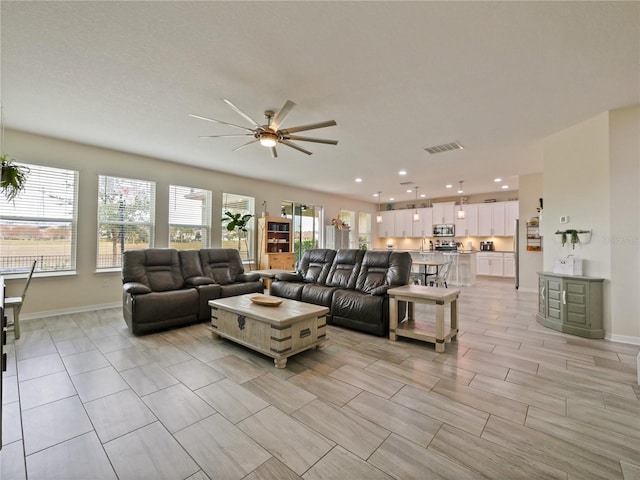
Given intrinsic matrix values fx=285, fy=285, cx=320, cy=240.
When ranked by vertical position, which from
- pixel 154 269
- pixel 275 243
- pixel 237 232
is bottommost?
pixel 154 269

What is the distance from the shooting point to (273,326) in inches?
108

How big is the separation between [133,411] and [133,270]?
267 centimetres

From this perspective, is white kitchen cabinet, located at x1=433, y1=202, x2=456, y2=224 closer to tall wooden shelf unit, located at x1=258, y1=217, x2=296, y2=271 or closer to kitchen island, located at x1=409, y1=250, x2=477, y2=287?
kitchen island, located at x1=409, y1=250, x2=477, y2=287

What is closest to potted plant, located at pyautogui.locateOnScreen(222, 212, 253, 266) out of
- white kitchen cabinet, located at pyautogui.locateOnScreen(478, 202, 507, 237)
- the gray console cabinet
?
the gray console cabinet

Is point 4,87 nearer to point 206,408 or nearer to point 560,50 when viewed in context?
point 206,408

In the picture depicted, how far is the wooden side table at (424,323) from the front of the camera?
314cm

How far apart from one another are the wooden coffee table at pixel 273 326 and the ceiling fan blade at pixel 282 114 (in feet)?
6.62

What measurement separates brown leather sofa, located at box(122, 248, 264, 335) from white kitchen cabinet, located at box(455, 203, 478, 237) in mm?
7670

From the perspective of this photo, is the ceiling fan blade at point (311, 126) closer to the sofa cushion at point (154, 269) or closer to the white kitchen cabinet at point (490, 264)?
the sofa cushion at point (154, 269)

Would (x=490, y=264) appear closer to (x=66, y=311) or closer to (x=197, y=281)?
(x=197, y=281)

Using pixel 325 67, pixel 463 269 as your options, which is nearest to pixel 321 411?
pixel 325 67

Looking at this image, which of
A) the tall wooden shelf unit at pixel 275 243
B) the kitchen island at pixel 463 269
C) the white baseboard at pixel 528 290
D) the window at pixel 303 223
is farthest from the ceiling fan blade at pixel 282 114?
the white baseboard at pixel 528 290

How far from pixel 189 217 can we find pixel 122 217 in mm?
1237

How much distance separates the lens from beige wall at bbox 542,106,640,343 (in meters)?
3.42
